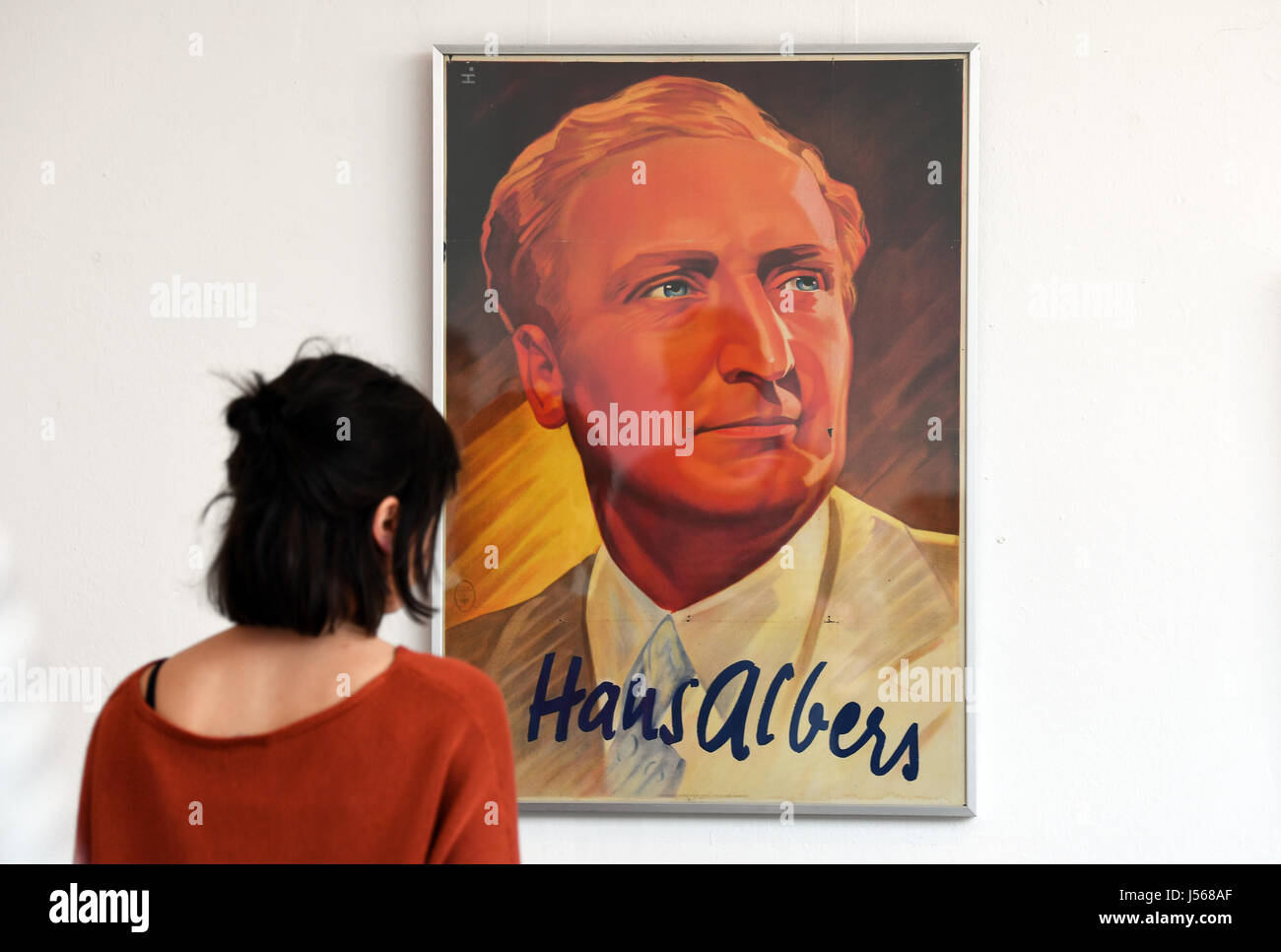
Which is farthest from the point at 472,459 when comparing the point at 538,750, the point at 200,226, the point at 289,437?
the point at 289,437

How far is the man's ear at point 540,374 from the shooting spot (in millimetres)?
1467

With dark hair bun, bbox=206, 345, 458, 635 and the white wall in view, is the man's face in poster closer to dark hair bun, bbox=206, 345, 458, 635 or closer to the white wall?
the white wall

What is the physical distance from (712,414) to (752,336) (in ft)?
0.45

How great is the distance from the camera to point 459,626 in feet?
4.82

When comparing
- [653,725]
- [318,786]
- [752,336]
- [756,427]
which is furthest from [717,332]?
[318,786]

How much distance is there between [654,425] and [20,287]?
1.05 meters

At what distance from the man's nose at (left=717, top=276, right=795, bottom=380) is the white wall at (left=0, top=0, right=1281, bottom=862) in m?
0.33

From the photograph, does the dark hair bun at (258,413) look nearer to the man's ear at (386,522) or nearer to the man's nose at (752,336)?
the man's ear at (386,522)

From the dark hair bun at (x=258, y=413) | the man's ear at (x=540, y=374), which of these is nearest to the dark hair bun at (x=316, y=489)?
the dark hair bun at (x=258, y=413)

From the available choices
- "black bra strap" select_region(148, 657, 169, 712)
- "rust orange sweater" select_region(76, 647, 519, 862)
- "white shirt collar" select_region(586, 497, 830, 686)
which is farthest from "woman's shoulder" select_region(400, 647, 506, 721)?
"white shirt collar" select_region(586, 497, 830, 686)

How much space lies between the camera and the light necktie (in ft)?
4.76

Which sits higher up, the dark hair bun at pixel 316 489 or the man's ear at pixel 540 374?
the man's ear at pixel 540 374

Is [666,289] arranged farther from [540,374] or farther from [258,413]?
[258,413]
